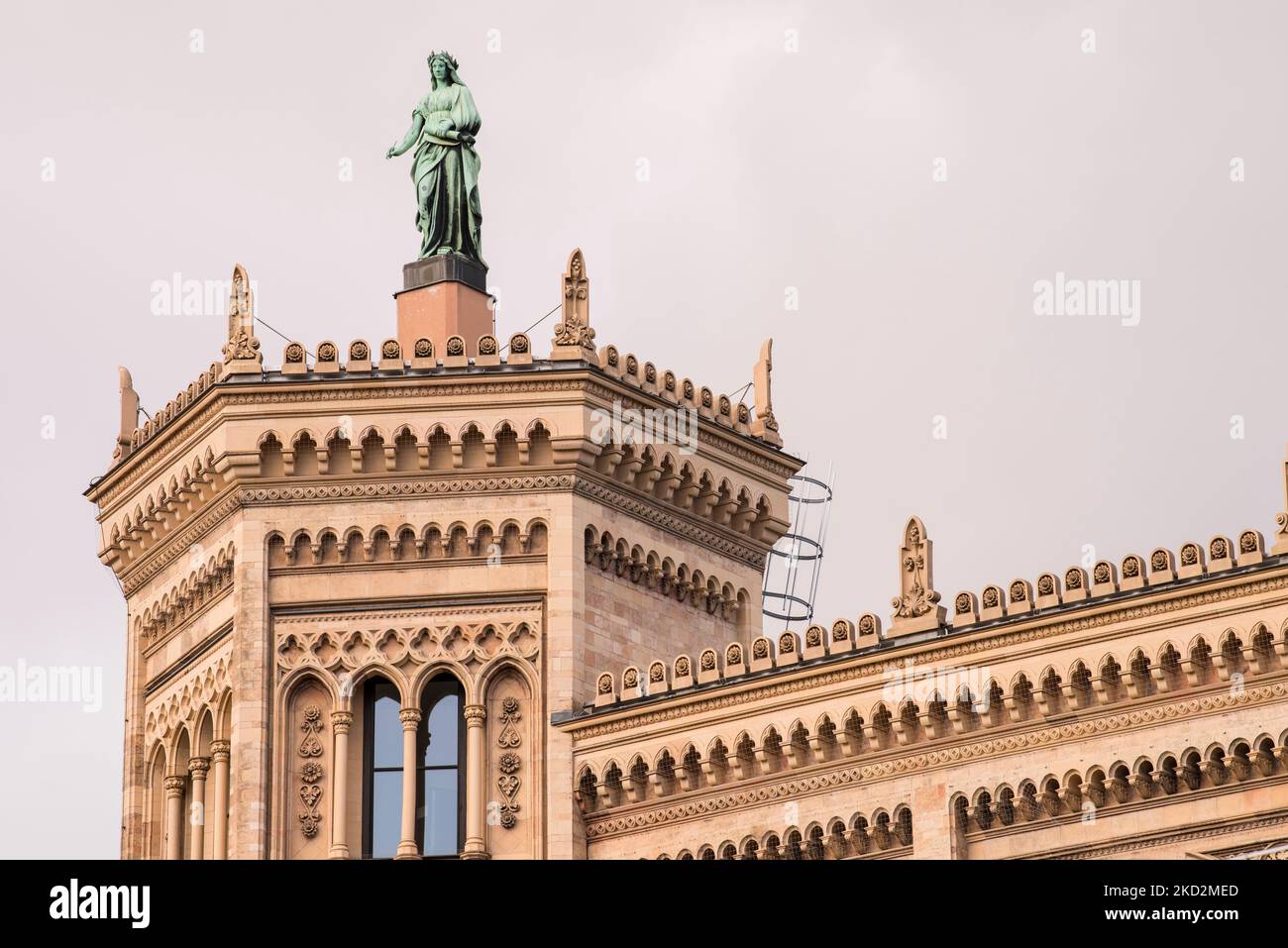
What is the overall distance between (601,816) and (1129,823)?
24.8 ft

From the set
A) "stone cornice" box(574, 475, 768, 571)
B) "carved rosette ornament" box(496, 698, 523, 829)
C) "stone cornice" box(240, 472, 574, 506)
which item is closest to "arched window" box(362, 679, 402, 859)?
"carved rosette ornament" box(496, 698, 523, 829)

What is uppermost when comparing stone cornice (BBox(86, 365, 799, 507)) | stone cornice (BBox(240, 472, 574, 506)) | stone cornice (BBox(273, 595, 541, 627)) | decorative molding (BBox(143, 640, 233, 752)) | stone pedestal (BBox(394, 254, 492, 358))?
stone pedestal (BBox(394, 254, 492, 358))

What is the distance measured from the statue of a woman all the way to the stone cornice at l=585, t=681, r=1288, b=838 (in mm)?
8707

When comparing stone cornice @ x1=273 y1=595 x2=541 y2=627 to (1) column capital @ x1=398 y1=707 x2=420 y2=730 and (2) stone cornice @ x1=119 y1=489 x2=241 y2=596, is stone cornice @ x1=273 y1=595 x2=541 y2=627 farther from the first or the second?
(2) stone cornice @ x1=119 y1=489 x2=241 y2=596

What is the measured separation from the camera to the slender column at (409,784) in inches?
1528

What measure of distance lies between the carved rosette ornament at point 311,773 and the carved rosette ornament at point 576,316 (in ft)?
18.6

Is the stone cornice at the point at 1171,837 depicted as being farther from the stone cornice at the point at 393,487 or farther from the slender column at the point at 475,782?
the stone cornice at the point at 393,487

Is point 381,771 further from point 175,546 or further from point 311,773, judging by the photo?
point 175,546

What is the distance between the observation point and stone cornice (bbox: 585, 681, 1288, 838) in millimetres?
34156

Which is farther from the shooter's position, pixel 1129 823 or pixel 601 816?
pixel 601 816

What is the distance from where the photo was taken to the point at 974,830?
35.8 m

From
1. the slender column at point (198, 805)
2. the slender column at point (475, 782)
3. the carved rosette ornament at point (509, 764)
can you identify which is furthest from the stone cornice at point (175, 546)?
the carved rosette ornament at point (509, 764)
